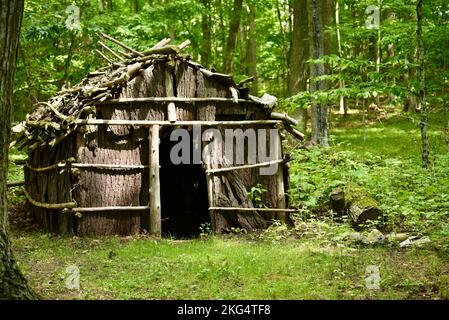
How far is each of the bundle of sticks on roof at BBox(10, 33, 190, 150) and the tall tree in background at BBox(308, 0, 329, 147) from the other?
14.4ft

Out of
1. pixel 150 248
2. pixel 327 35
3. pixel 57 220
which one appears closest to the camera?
pixel 150 248

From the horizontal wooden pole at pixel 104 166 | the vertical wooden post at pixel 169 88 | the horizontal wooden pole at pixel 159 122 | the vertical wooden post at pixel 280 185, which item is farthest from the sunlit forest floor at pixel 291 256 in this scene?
the vertical wooden post at pixel 169 88

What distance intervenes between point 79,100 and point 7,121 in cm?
480

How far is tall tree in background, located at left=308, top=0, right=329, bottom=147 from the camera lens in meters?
13.9

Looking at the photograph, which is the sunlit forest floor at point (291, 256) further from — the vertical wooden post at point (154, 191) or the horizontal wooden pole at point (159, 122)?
the horizontal wooden pole at point (159, 122)

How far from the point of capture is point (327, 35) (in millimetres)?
17562

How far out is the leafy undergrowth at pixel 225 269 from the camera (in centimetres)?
625

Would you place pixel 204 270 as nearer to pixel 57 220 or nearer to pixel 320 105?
pixel 57 220

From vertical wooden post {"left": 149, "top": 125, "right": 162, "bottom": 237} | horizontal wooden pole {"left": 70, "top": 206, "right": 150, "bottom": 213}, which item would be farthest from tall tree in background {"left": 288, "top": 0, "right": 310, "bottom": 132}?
horizontal wooden pole {"left": 70, "top": 206, "right": 150, "bottom": 213}

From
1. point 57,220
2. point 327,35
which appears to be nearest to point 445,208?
point 57,220

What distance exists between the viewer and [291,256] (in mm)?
7867

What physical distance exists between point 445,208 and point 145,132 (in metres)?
5.12

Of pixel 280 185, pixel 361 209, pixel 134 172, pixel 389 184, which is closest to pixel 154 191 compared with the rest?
pixel 134 172

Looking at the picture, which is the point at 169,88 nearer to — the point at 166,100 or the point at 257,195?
the point at 166,100
